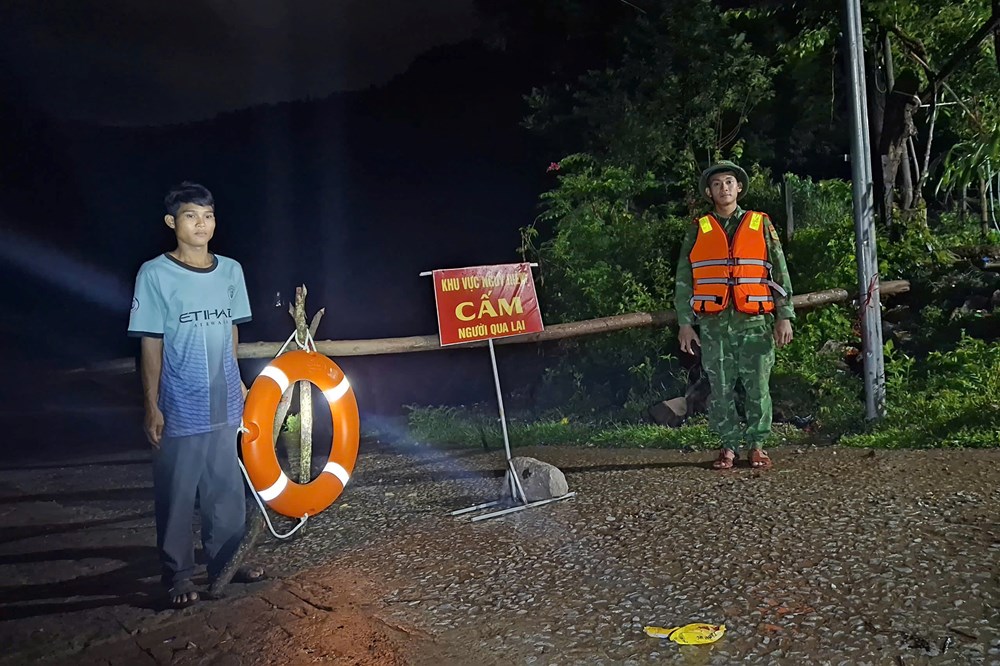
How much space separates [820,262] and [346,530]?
6.60 metres

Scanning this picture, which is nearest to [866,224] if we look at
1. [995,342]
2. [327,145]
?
[995,342]

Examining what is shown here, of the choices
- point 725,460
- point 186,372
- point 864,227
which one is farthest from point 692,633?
point 864,227

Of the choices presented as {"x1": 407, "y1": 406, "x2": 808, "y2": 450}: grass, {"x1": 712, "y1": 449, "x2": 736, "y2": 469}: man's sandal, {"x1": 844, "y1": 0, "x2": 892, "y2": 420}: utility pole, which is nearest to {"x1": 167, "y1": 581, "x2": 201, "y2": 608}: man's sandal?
{"x1": 712, "y1": 449, "x2": 736, "y2": 469}: man's sandal

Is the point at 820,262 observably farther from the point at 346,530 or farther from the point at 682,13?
the point at 346,530

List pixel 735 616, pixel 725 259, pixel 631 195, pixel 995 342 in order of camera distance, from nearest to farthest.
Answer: pixel 735 616 < pixel 725 259 < pixel 995 342 < pixel 631 195

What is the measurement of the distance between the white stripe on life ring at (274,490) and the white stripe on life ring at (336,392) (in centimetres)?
46

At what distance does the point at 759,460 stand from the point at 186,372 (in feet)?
11.6

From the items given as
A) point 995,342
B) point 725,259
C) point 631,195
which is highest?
point 631,195

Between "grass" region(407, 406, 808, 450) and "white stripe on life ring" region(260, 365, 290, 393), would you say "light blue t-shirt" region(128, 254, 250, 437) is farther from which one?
"grass" region(407, 406, 808, 450)

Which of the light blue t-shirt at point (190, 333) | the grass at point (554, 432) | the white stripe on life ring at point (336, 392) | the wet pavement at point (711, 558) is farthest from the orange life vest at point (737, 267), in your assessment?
the light blue t-shirt at point (190, 333)

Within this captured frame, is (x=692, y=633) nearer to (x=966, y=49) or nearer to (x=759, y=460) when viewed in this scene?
(x=759, y=460)

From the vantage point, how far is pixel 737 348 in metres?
5.45

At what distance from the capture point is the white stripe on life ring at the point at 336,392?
4270 mm

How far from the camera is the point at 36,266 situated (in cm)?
2084
